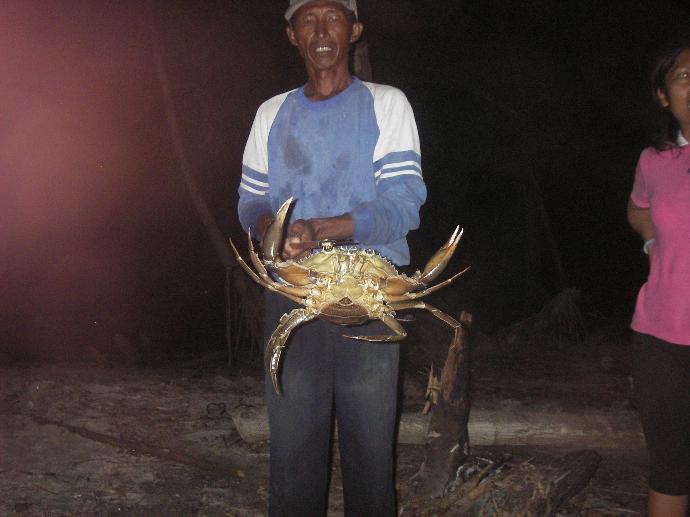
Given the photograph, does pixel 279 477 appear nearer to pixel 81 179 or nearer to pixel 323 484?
pixel 323 484

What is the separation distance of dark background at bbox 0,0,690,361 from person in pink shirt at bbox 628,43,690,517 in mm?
5013

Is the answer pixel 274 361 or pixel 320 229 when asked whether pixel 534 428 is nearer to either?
pixel 274 361

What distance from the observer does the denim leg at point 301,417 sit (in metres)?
2.60

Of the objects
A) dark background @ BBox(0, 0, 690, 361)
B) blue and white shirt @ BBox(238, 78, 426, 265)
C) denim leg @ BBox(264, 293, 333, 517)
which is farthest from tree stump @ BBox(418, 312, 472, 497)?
dark background @ BBox(0, 0, 690, 361)

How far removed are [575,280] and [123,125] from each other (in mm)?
11985

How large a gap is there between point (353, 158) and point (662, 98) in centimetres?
158

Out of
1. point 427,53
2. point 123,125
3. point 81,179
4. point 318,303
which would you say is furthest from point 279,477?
point 81,179

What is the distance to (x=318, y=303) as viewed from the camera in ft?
8.01

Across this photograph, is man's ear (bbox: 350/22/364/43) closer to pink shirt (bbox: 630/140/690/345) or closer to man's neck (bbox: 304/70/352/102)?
man's neck (bbox: 304/70/352/102)

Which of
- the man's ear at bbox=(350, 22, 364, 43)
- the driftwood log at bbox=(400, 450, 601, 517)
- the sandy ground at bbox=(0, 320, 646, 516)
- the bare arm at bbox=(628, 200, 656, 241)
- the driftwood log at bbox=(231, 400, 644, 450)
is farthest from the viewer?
the driftwood log at bbox=(231, 400, 644, 450)

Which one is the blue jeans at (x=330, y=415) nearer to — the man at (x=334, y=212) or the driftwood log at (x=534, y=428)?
the man at (x=334, y=212)

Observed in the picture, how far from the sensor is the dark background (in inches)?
428

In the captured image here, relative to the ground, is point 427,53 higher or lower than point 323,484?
higher

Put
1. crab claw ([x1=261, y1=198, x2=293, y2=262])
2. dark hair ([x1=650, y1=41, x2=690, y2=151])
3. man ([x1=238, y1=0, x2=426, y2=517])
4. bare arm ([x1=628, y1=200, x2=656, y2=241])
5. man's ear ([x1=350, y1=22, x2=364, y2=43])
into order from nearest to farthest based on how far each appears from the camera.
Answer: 1. crab claw ([x1=261, y1=198, x2=293, y2=262])
2. man ([x1=238, y1=0, x2=426, y2=517])
3. man's ear ([x1=350, y1=22, x2=364, y2=43])
4. dark hair ([x1=650, y1=41, x2=690, y2=151])
5. bare arm ([x1=628, y1=200, x2=656, y2=241])
